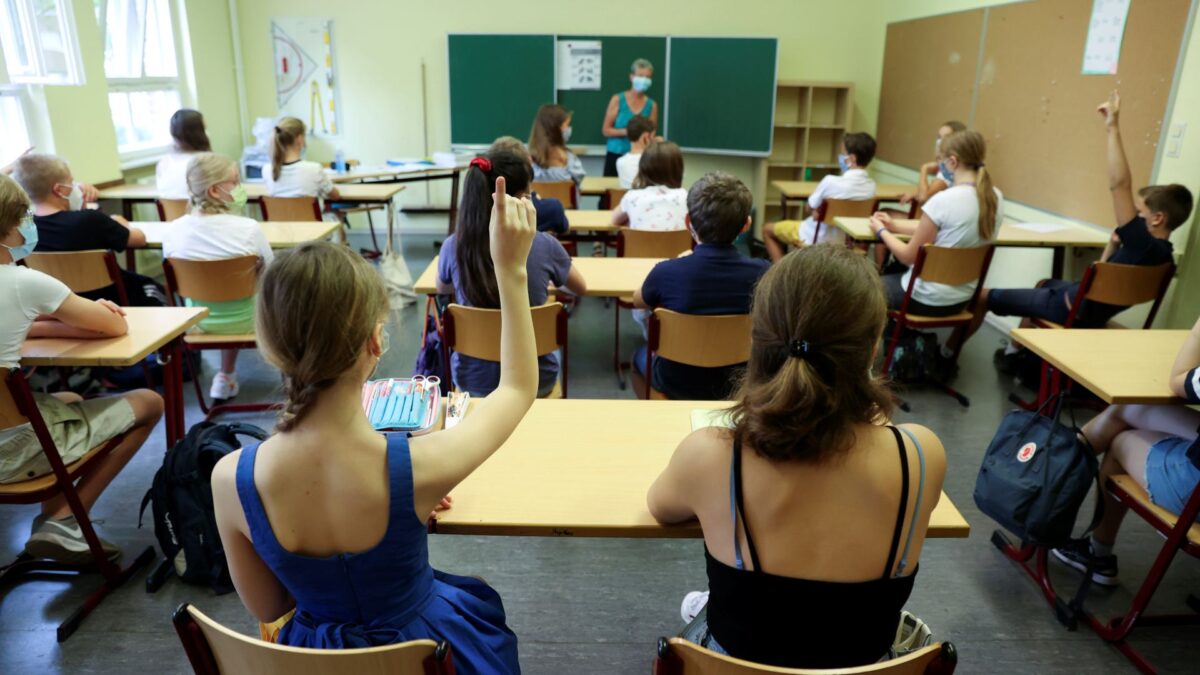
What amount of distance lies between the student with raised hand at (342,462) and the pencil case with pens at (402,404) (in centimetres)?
35

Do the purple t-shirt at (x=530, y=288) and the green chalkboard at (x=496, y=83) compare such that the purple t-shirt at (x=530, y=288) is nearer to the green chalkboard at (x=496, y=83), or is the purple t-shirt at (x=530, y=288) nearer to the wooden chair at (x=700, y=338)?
the wooden chair at (x=700, y=338)

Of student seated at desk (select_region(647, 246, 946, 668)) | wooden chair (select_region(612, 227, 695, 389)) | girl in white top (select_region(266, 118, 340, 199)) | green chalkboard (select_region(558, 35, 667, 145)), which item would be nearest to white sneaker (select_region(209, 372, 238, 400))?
girl in white top (select_region(266, 118, 340, 199))

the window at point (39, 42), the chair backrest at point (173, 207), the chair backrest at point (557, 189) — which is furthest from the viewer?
the chair backrest at point (557, 189)

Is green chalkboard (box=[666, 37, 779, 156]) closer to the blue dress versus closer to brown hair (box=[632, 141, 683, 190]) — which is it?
brown hair (box=[632, 141, 683, 190])

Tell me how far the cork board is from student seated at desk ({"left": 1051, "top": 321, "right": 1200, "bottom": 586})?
3685 mm

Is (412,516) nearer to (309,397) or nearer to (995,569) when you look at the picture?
(309,397)

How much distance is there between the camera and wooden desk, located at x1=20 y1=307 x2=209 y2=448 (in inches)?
83.4

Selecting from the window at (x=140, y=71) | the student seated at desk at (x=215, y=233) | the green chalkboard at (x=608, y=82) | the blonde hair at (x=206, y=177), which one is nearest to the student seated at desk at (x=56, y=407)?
the student seated at desk at (x=215, y=233)

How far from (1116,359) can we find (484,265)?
6.31ft

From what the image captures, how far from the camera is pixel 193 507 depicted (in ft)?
7.43

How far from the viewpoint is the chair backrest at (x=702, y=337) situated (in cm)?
239

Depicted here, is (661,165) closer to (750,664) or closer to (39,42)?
(750,664)

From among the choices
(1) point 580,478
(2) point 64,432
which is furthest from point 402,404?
(2) point 64,432

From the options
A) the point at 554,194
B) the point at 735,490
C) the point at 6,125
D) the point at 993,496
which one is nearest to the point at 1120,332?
the point at 993,496
